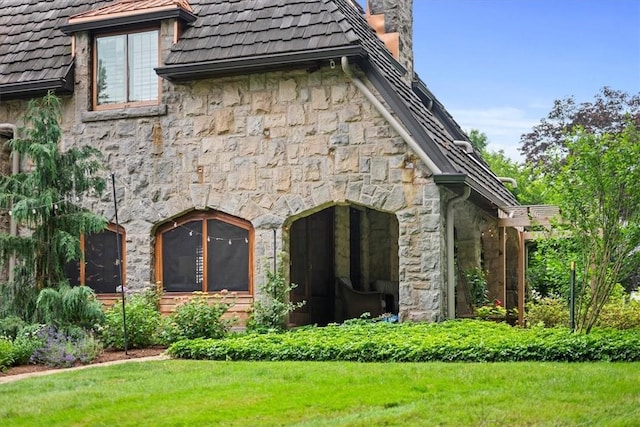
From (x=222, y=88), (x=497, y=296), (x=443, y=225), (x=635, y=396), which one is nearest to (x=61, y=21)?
(x=222, y=88)

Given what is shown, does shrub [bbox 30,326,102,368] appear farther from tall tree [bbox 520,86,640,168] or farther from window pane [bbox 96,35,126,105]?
tall tree [bbox 520,86,640,168]

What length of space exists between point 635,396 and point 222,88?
8.96m

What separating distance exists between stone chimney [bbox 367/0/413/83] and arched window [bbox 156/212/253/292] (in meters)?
4.70

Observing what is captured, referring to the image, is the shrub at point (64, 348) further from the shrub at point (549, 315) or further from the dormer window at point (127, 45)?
the shrub at point (549, 315)

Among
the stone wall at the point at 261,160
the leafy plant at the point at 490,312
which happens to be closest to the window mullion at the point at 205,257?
the stone wall at the point at 261,160

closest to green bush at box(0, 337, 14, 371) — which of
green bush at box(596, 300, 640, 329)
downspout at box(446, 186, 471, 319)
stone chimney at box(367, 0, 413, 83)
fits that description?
downspout at box(446, 186, 471, 319)

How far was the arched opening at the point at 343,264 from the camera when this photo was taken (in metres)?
17.5

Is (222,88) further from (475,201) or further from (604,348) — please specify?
(604,348)

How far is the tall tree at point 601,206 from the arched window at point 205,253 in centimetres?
532

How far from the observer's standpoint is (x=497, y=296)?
1784 centimetres

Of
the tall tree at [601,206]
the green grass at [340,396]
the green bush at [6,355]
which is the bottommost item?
the green grass at [340,396]

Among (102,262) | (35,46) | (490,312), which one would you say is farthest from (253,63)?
(490,312)

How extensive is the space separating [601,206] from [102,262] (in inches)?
327

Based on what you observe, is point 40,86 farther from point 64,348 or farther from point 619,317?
point 619,317
